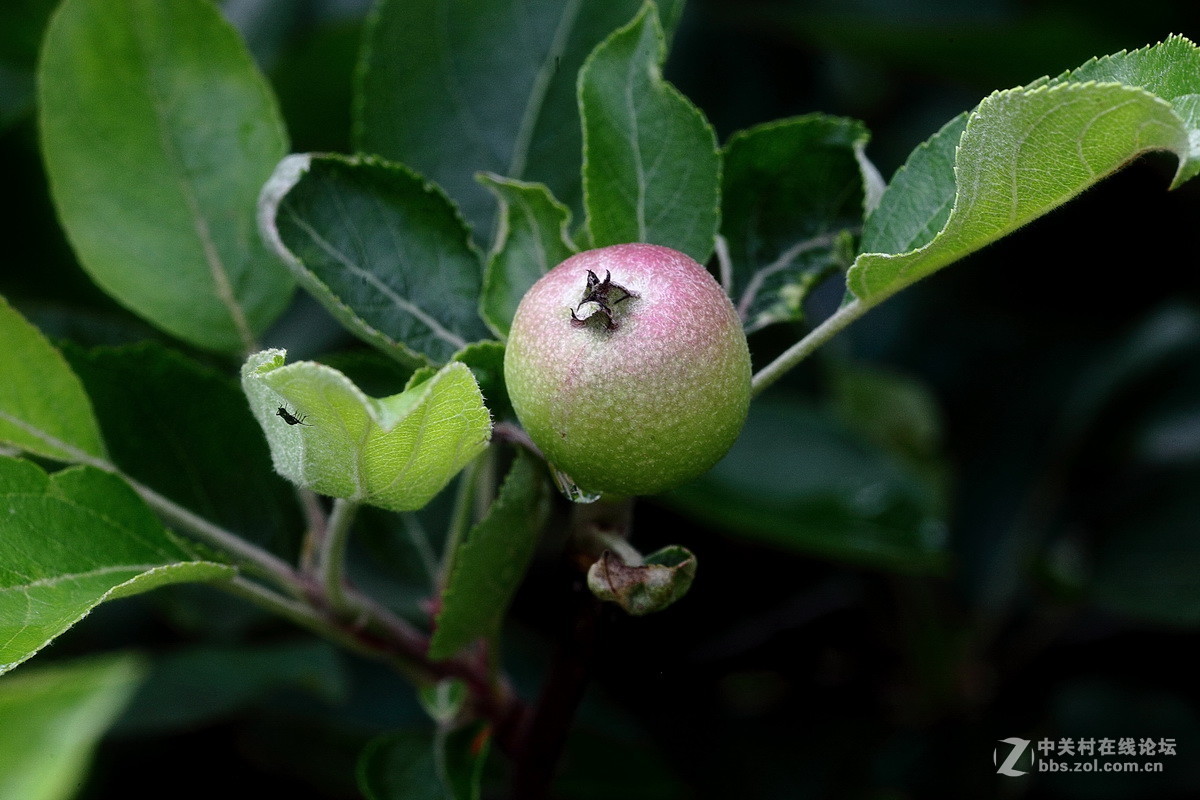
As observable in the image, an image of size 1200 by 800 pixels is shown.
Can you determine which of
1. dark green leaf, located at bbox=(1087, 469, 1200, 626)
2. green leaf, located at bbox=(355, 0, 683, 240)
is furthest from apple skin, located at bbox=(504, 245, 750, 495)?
dark green leaf, located at bbox=(1087, 469, 1200, 626)

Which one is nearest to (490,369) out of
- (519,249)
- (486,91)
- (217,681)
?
(519,249)

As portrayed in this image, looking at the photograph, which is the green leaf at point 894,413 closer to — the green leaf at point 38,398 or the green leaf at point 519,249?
the green leaf at point 519,249

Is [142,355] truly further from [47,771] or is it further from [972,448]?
[972,448]

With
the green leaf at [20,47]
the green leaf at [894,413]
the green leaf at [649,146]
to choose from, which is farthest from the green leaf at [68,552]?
the green leaf at [894,413]

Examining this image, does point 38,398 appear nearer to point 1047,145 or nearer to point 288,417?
point 288,417

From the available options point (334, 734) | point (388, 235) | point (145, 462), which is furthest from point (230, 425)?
point (334, 734)
